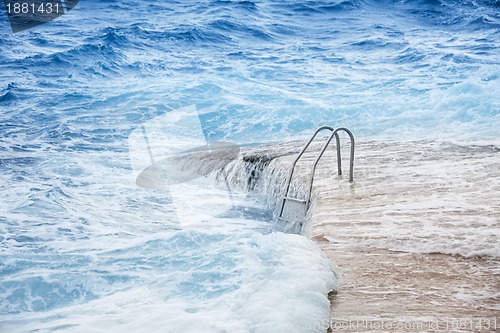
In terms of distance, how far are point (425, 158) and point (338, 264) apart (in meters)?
3.46

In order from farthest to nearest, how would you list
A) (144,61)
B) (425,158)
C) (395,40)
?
1. (395,40)
2. (144,61)
3. (425,158)

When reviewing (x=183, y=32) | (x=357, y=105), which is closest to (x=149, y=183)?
(x=357, y=105)

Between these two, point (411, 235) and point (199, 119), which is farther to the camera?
point (199, 119)

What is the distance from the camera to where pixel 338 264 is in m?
4.60

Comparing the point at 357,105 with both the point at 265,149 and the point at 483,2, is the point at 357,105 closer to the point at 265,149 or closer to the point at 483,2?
the point at 265,149

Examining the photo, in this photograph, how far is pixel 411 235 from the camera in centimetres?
507

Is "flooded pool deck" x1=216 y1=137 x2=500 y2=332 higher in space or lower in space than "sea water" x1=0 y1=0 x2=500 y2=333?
higher

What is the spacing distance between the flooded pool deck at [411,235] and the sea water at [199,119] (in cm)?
33

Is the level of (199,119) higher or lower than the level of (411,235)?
lower

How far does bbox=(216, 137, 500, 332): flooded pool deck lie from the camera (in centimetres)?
386

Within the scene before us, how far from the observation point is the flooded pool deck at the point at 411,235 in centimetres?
386

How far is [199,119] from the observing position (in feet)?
47.7

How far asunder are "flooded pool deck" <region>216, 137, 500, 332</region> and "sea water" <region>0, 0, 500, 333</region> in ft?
Answer: 1.08

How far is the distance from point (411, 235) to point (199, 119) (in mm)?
9976
